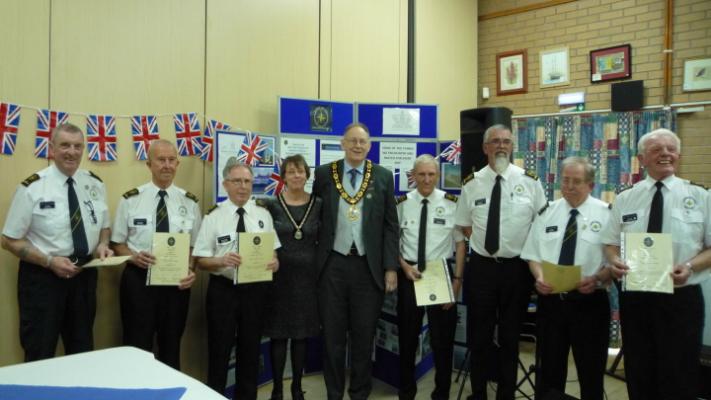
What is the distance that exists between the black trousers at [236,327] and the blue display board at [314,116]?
57.8 inches

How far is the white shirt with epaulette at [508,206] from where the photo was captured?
3.00m

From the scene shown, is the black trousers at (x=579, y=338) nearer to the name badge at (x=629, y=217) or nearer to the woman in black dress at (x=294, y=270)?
the name badge at (x=629, y=217)

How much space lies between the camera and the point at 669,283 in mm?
2297

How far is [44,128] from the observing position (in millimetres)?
2889

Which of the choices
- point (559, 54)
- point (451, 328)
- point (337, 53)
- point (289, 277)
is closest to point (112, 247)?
point (289, 277)

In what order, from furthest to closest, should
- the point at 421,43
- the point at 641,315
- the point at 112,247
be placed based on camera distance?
1. the point at 421,43
2. the point at 112,247
3. the point at 641,315

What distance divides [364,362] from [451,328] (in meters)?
0.64

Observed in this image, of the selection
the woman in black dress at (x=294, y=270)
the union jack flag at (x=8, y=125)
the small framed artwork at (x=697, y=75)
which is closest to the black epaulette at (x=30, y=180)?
the union jack flag at (x=8, y=125)

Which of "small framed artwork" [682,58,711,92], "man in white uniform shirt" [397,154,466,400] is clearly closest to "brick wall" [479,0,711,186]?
"small framed artwork" [682,58,711,92]

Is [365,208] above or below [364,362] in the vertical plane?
above

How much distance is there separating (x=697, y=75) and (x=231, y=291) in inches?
191

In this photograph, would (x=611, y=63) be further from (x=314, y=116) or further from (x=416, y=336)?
(x=416, y=336)

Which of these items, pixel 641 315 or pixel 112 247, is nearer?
pixel 641 315

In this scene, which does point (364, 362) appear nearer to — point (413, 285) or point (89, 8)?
point (413, 285)
